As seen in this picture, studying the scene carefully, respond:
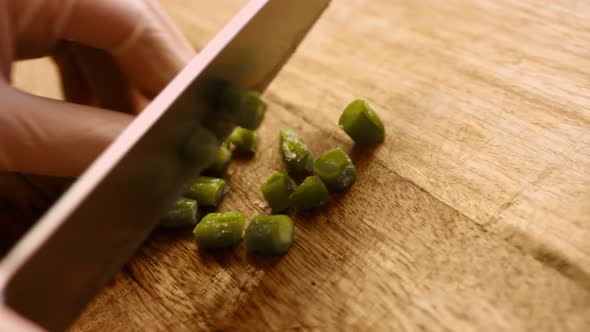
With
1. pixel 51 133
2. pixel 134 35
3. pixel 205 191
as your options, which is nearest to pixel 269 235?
pixel 205 191

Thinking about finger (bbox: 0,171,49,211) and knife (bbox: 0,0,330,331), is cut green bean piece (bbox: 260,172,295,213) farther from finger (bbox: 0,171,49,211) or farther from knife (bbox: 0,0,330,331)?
finger (bbox: 0,171,49,211)

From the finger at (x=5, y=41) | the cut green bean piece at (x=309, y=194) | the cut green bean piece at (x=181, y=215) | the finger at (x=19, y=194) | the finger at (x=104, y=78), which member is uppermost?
the finger at (x=5, y=41)

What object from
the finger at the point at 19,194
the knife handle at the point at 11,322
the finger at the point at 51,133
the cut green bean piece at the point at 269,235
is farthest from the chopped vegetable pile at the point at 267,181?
the knife handle at the point at 11,322

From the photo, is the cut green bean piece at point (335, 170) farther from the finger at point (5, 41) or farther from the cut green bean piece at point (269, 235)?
the finger at point (5, 41)

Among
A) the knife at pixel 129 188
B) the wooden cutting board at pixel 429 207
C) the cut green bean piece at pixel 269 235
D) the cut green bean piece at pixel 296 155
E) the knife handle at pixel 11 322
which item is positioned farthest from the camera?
the cut green bean piece at pixel 296 155

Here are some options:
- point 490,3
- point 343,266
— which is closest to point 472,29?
point 490,3

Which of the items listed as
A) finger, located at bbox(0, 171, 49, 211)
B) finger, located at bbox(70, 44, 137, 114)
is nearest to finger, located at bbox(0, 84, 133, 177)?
finger, located at bbox(0, 171, 49, 211)

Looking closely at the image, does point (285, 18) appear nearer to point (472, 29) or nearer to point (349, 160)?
point (349, 160)

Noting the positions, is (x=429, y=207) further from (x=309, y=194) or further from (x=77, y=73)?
(x=77, y=73)
